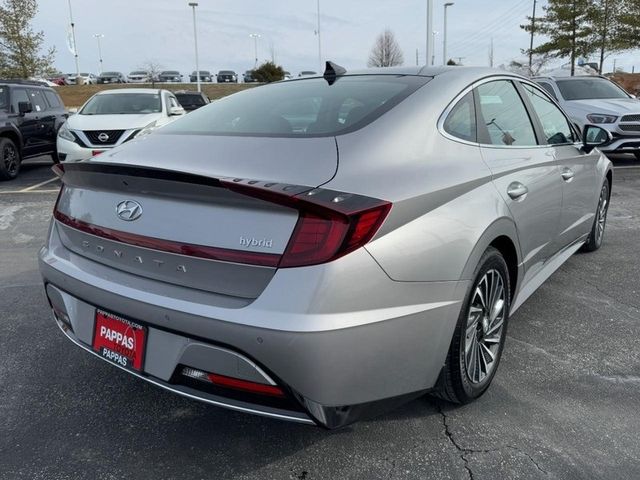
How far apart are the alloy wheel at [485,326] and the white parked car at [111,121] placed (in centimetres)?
735

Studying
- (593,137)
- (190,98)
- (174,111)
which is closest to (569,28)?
(190,98)

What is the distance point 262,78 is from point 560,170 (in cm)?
4572

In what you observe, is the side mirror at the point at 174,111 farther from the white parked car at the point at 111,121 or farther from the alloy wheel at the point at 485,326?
the alloy wheel at the point at 485,326

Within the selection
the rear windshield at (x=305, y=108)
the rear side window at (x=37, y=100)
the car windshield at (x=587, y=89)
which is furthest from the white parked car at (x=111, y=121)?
the car windshield at (x=587, y=89)

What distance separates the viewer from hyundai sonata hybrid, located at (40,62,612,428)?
1858mm

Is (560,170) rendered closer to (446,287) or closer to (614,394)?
(614,394)

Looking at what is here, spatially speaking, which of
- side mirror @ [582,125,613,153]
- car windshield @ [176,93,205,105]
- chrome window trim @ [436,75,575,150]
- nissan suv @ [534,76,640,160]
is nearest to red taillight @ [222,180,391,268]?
chrome window trim @ [436,75,575,150]

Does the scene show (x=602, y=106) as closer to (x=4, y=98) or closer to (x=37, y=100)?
(x=37, y=100)

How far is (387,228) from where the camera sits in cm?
195

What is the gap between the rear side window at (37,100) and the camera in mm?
11164

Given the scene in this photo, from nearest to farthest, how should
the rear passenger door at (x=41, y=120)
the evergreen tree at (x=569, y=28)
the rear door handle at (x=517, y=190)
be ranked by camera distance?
the rear door handle at (x=517, y=190)
the rear passenger door at (x=41, y=120)
the evergreen tree at (x=569, y=28)

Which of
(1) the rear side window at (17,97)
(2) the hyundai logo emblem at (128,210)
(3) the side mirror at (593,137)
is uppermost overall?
(1) the rear side window at (17,97)

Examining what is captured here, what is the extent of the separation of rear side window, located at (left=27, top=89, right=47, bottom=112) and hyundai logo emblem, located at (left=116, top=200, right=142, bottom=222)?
1043cm

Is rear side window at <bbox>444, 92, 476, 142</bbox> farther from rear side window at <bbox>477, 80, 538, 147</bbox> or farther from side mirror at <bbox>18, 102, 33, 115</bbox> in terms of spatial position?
side mirror at <bbox>18, 102, 33, 115</bbox>
